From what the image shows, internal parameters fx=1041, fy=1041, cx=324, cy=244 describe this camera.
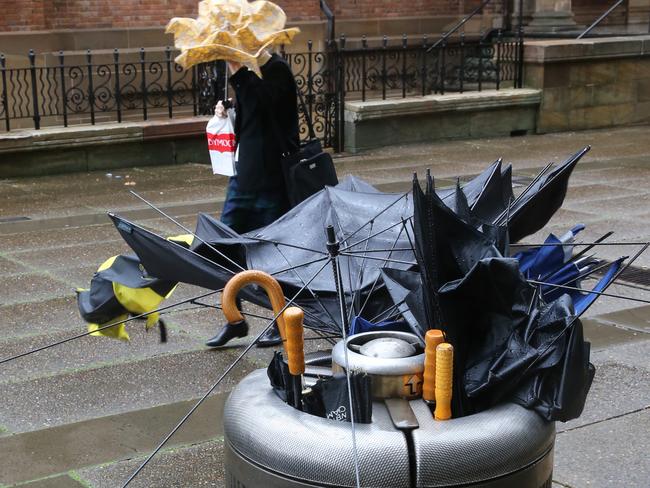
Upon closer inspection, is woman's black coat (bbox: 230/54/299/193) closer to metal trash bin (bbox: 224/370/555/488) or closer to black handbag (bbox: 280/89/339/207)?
black handbag (bbox: 280/89/339/207)

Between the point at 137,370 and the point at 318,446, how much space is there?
10.9 ft

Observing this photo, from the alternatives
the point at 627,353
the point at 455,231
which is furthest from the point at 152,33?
the point at 455,231

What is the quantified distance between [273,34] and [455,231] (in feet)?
9.88

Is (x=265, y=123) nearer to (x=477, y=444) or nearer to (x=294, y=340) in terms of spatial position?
(x=294, y=340)

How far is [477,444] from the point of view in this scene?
2906 mm

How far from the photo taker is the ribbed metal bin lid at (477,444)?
2.87 meters

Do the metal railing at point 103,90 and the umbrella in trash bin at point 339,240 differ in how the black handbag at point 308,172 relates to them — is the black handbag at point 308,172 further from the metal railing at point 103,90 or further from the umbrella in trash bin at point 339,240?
the metal railing at point 103,90

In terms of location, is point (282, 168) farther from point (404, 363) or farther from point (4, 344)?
point (404, 363)

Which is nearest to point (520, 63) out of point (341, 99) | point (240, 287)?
point (341, 99)

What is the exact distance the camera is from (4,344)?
6.46 metres

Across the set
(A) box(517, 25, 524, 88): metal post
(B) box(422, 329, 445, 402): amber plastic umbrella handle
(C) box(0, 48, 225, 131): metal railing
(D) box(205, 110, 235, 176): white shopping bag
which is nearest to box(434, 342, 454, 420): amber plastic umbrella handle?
(B) box(422, 329, 445, 402): amber plastic umbrella handle

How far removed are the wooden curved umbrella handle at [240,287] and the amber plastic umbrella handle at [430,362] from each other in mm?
523

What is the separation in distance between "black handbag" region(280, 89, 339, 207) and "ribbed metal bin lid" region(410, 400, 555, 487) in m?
3.19

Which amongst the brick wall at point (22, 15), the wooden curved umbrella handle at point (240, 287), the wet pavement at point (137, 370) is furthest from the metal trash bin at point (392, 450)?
the brick wall at point (22, 15)
